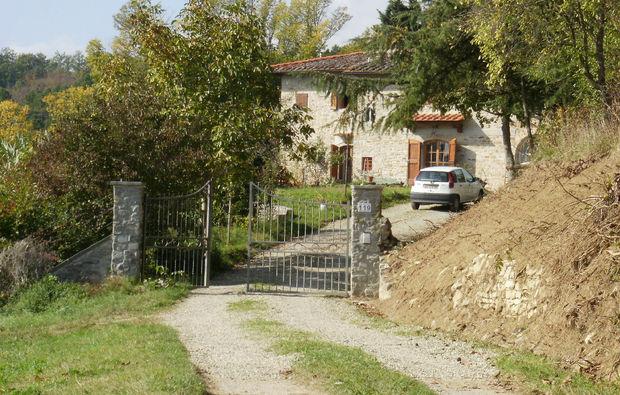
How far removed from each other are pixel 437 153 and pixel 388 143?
273 centimetres

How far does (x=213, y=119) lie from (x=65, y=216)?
4.09 m

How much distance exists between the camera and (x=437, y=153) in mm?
37844

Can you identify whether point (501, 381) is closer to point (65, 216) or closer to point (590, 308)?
point (590, 308)

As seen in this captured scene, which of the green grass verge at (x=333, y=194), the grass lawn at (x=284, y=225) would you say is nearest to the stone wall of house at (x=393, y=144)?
the green grass verge at (x=333, y=194)

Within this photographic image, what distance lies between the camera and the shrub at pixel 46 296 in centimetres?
1493

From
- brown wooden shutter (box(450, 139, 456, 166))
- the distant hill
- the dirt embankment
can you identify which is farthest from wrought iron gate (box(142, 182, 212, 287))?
the distant hill

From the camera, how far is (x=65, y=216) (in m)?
17.2

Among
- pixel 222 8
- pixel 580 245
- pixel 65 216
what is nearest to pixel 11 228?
pixel 65 216

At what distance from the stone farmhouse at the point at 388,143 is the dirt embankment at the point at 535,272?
66.7ft

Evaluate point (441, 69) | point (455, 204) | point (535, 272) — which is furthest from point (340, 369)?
point (455, 204)

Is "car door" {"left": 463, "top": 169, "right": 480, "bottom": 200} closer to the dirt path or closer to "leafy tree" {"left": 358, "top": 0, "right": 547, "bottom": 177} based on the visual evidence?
"leafy tree" {"left": 358, "top": 0, "right": 547, "bottom": 177}

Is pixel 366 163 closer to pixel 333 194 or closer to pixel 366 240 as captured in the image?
pixel 333 194

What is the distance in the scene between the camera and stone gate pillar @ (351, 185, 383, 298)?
49.6 feet

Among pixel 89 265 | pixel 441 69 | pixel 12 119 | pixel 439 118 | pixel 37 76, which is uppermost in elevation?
pixel 37 76
